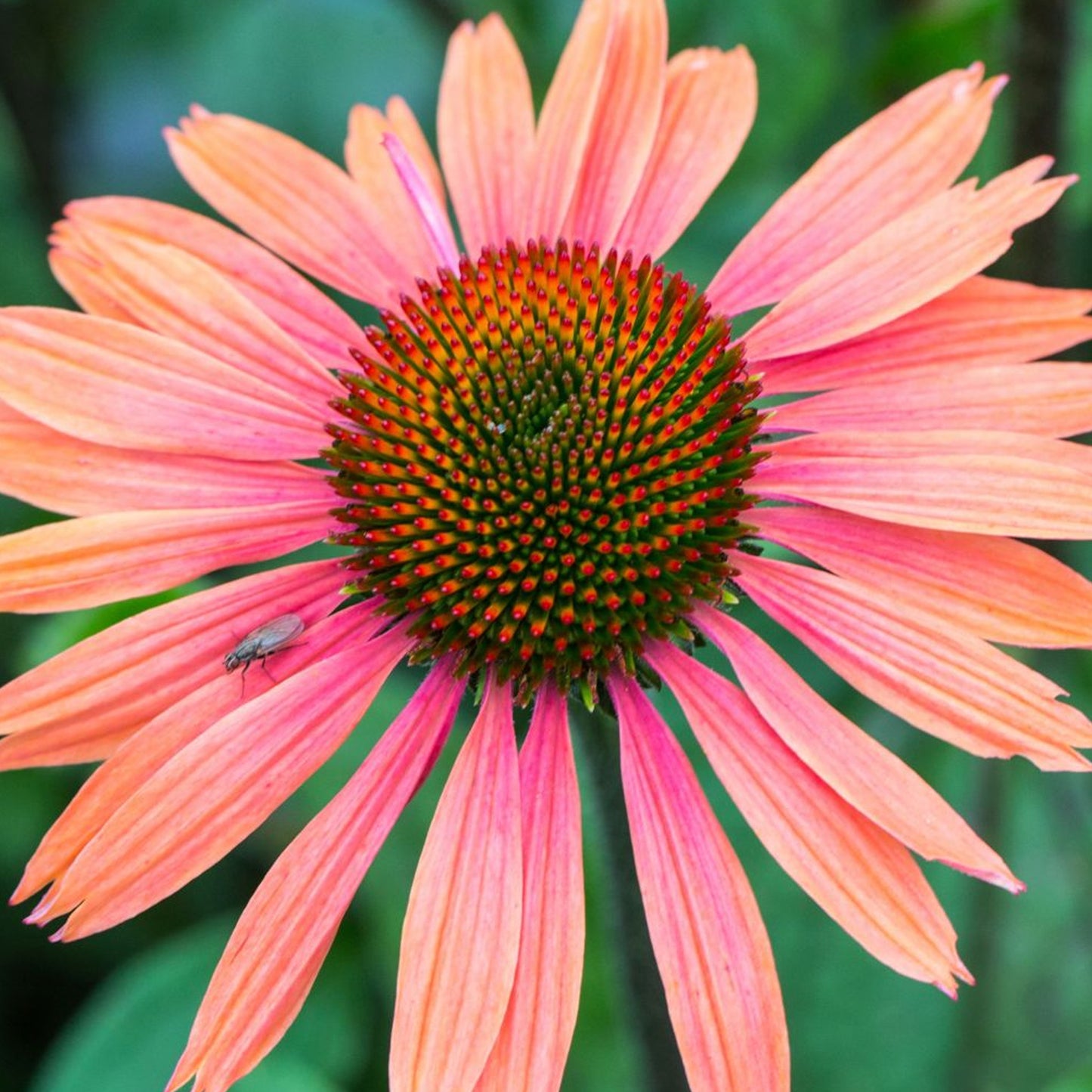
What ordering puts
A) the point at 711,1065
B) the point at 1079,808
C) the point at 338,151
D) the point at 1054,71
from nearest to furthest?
1. the point at 711,1065
2. the point at 1054,71
3. the point at 1079,808
4. the point at 338,151

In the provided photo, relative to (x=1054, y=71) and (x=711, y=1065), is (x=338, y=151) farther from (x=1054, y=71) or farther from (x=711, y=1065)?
(x=711, y=1065)

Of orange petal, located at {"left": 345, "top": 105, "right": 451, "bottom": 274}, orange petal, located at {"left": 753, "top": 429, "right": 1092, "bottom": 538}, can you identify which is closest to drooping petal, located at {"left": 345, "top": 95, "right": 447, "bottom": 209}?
orange petal, located at {"left": 345, "top": 105, "right": 451, "bottom": 274}

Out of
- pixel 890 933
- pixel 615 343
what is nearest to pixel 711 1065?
pixel 890 933

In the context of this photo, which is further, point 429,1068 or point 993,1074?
point 993,1074

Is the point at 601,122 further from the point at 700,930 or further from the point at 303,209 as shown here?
the point at 700,930

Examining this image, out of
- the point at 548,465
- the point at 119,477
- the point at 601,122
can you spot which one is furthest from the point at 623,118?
the point at 119,477

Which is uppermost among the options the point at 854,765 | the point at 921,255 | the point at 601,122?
the point at 601,122
